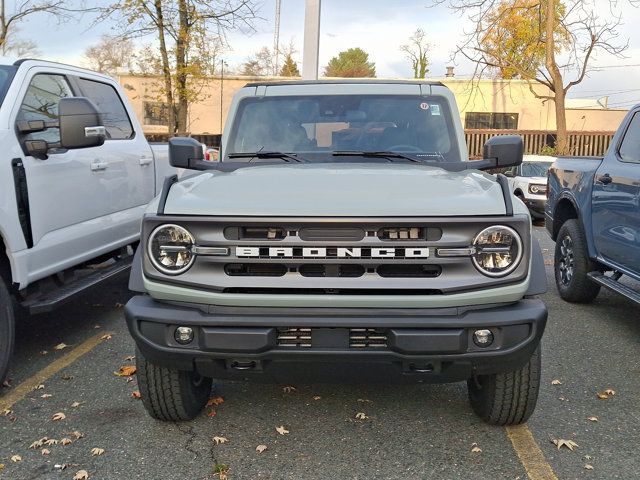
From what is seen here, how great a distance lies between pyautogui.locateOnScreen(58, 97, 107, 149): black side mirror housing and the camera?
4070 mm

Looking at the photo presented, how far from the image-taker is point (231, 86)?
31.2m

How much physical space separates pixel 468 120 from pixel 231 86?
487 inches

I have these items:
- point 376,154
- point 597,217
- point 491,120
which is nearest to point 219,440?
point 376,154

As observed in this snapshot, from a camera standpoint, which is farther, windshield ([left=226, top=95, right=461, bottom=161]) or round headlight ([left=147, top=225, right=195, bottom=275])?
windshield ([left=226, top=95, right=461, bottom=161])

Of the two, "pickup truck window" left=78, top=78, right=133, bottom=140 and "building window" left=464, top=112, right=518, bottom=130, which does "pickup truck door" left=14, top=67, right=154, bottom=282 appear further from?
"building window" left=464, top=112, right=518, bottom=130

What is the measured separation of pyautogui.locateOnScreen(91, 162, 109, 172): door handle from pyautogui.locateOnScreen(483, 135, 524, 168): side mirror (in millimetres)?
3072

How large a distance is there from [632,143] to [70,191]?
469 cm

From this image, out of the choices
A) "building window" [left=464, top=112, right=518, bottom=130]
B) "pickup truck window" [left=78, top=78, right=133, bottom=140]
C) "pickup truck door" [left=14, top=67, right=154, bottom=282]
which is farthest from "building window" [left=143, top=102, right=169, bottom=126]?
"pickup truck door" [left=14, top=67, right=154, bottom=282]

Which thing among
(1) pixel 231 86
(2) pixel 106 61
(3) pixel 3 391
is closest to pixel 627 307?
(3) pixel 3 391

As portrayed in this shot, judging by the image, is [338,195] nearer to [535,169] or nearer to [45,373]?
[45,373]

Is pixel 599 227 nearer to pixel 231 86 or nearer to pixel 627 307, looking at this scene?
pixel 627 307

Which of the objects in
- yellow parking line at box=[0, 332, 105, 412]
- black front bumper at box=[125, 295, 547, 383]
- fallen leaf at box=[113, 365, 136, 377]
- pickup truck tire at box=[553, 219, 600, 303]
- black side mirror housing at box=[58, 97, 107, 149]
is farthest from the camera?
pickup truck tire at box=[553, 219, 600, 303]

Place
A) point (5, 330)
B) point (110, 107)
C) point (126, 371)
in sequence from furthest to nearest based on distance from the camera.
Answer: point (110, 107) → point (126, 371) → point (5, 330)

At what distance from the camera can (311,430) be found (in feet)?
11.4
